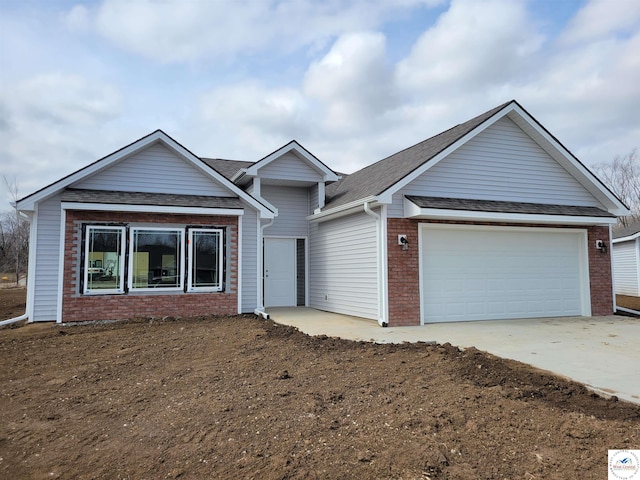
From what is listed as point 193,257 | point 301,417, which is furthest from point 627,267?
point 301,417

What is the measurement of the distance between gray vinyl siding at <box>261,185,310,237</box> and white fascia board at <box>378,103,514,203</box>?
15.6 feet

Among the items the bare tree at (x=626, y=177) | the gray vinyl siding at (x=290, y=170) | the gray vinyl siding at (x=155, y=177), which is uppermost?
the bare tree at (x=626, y=177)

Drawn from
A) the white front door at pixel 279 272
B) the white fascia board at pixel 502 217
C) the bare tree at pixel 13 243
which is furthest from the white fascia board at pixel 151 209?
the bare tree at pixel 13 243

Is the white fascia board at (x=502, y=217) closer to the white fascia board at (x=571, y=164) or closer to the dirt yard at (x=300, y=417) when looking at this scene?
the white fascia board at (x=571, y=164)

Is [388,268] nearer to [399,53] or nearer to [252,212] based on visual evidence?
[252,212]

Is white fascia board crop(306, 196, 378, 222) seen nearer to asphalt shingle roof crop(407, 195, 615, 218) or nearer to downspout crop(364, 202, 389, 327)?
downspout crop(364, 202, 389, 327)

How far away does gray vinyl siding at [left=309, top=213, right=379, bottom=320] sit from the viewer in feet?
34.3

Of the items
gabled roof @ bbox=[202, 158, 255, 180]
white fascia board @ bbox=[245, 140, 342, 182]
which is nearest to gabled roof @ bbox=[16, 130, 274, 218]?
white fascia board @ bbox=[245, 140, 342, 182]

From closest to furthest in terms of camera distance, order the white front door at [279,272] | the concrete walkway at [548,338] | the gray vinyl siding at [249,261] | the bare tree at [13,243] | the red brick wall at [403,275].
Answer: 1. the concrete walkway at [548,338]
2. the red brick wall at [403,275]
3. the gray vinyl siding at [249,261]
4. the white front door at [279,272]
5. the bare tree at [13,243]

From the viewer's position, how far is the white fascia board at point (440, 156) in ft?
31.8

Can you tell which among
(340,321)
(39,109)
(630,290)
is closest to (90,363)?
(340,321)

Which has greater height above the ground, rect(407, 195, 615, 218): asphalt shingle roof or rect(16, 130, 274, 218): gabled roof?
rect(16, 130, 274, 218): gabled roof

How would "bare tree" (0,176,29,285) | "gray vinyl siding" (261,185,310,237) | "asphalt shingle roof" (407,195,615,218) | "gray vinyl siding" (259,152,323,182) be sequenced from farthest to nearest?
"bare tree" (0,176,29,285) < "gray vinyl siding" (261,185,310,237) < "gray vinyl siding" (259,152,323,182) < "asphalt shingle roof" (407,195,615,218)

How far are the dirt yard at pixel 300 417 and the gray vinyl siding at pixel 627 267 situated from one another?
20.5m
